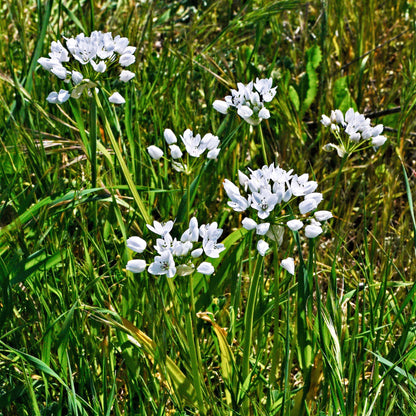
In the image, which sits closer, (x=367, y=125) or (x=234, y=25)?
(x=367, y=125)

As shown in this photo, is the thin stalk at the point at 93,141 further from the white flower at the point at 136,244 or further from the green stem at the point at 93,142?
the white flower at the point at 136,244

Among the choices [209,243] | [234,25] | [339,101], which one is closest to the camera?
[209,243]

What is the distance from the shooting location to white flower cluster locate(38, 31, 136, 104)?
4.62 feet

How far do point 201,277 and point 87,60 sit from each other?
66cm

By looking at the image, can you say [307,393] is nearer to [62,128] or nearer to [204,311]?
[204,311]

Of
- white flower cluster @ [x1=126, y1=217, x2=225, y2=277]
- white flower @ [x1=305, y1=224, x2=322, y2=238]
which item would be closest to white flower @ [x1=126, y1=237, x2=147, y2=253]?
white flower cluster @ [x1=126, y1=217, x2=225, y2=277]

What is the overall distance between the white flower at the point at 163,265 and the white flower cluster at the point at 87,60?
0.48m

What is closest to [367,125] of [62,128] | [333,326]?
[333,326]

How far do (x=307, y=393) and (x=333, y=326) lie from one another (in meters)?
0.23

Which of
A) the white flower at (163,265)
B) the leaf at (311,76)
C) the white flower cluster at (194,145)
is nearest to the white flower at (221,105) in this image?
the white flower cluster at (194,145)

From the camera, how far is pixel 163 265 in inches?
45.9

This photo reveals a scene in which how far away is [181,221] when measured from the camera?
1488 millimetres

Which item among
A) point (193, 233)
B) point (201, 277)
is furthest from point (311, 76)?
point (193, 233)

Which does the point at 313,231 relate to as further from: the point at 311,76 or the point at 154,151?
the point at 311,76
